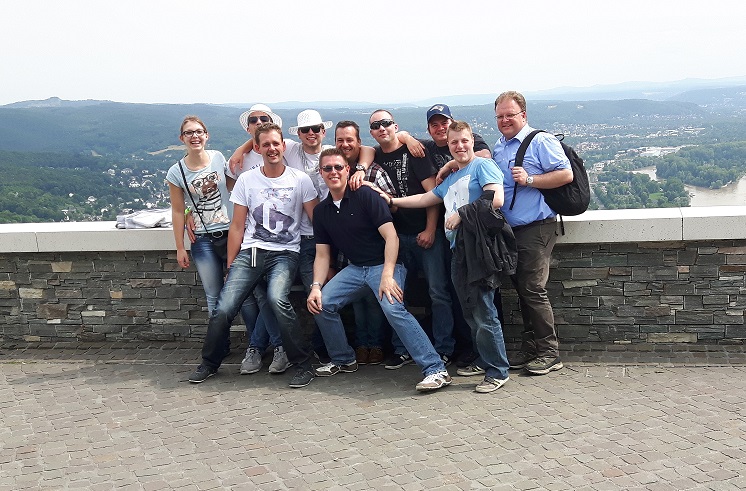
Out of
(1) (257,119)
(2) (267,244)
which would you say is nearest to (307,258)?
(2) (267,244)

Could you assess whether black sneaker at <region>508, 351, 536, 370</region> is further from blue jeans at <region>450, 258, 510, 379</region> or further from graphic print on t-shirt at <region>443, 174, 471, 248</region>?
graphic print on t-shirt at <region>443, 174, 471, 248</region>

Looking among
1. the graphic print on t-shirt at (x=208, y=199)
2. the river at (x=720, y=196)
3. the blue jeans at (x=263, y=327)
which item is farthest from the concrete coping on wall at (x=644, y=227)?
the blue jeans at (x=263, y=327)

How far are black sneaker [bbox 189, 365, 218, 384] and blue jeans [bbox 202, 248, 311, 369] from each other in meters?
0.03

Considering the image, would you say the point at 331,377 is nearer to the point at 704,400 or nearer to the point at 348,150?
the point at 348,150

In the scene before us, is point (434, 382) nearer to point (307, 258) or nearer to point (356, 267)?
point (356, 267)

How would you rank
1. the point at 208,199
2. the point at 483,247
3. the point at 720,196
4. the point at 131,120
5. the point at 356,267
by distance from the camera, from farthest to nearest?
the point at 131,120 → the point at 720,196 → the point at 208,199 → the point at 356,267 → the point at 483,247

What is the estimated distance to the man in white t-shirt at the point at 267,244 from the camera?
5152 millimetres

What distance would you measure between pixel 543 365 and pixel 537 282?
54cm

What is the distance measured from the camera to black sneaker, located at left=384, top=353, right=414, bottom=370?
526 centimetres

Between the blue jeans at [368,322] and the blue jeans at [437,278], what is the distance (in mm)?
190

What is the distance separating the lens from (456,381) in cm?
496

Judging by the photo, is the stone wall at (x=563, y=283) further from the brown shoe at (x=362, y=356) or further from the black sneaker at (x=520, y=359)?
the brown shoe at (x=362, y=356)

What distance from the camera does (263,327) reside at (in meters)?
5.55

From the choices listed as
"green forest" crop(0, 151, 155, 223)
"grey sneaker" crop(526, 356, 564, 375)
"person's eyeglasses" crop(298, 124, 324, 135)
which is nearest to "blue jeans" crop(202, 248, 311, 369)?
"person's eyeglasses" crop(298, 124, 324, 135)
